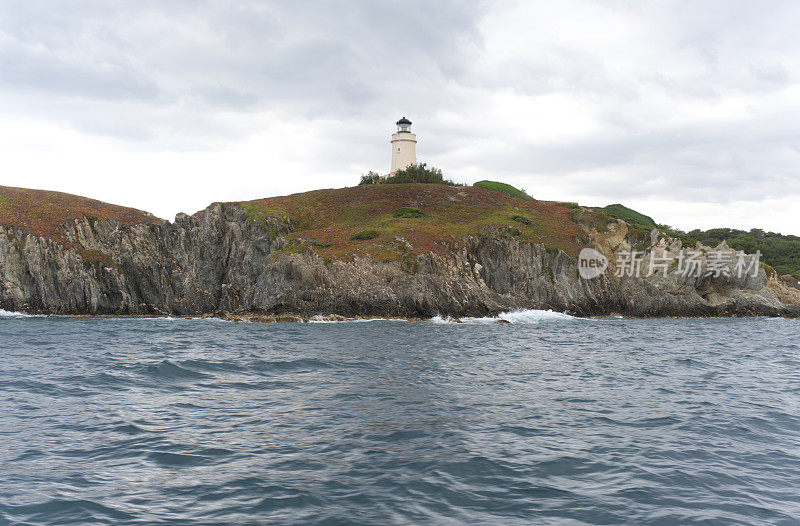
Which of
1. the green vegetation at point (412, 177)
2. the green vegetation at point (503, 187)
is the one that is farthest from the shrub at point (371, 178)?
the green vegetation at point (503, 187)

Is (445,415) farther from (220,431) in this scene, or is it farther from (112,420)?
(112,420)

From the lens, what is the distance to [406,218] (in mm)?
82375

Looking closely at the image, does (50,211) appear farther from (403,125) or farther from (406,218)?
(403,125)

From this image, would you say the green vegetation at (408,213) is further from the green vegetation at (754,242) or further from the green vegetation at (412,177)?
the green vegetation at (754,242)

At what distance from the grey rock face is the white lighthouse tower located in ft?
116

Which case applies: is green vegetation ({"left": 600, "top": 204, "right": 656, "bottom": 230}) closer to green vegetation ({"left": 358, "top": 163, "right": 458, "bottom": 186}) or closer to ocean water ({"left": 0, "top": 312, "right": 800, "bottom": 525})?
green vegetation ({"left": 358, "top": 163, "right": 458, "bottom": 186})

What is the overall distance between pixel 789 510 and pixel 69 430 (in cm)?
1361

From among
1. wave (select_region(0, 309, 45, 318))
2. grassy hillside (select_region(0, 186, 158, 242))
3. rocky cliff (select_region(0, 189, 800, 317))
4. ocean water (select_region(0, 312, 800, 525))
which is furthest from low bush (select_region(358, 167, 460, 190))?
A: ocean water (select_region(0, 312, 800, 525))

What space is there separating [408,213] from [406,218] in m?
2.02

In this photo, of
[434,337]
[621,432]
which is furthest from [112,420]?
[434,337]

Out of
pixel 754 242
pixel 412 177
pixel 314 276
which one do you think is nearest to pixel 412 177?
pixel 412 177

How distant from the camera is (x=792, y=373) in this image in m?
21.3

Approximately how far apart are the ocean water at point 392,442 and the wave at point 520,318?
30.6 meters

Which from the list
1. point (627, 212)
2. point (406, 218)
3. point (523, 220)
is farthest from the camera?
point (627, 212)
